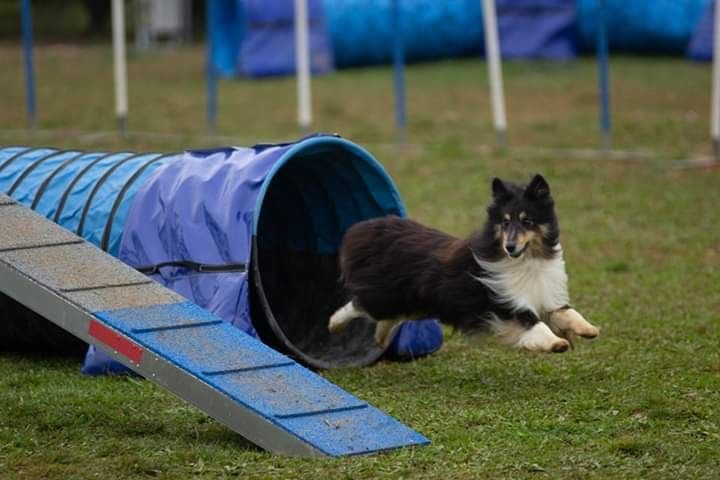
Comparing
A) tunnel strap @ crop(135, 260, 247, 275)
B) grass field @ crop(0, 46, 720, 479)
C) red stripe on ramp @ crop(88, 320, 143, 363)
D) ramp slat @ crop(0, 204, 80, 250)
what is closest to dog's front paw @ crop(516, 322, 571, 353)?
grass field @ crop(0, 46, 720, 479)

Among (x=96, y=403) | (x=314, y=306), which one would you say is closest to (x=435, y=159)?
(x=314, y=306)

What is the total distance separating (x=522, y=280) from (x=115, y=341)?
2130 mm

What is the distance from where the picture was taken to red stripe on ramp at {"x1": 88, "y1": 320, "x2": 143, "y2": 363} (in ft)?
17.5

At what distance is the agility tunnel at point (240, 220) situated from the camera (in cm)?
684

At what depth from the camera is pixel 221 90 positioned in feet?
69.2

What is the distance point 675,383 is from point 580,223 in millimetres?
5042

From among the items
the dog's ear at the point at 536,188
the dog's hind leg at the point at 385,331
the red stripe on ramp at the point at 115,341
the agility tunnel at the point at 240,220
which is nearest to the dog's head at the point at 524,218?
the dog's ear at the point at 536,188

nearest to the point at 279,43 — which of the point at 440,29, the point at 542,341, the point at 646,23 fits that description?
the point at 440,29

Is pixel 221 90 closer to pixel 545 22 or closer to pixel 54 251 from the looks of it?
pixel 545 22

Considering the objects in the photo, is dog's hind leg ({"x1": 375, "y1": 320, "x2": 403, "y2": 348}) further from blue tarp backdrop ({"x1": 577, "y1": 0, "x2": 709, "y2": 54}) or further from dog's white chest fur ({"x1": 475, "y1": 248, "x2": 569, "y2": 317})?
blue tarp backdrop ({"x1": 577, "y1": 0, "x2": 709, "y2": 54})

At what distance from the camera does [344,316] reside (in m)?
7.19

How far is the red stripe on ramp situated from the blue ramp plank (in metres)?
0.03

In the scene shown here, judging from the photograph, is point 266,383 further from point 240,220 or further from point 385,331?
point 385,331

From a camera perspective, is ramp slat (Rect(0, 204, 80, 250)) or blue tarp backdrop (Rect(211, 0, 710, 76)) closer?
ramp slat (Rect(0, 204, 80, 250))
